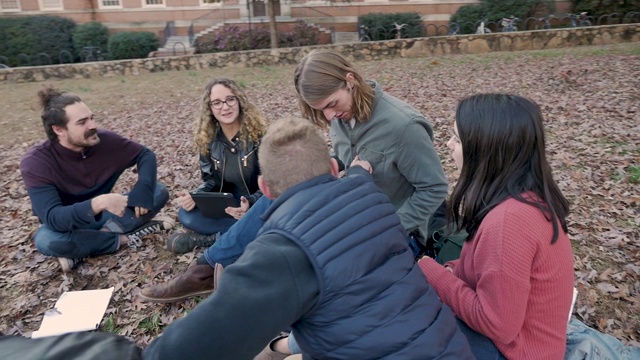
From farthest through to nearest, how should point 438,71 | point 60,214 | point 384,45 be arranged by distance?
point 384,45 → point 438,71 → point 60,214

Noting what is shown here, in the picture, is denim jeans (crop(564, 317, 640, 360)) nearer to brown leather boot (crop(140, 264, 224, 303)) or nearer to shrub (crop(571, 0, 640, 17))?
brown leather boot (crop(140, 264, 224, 303))

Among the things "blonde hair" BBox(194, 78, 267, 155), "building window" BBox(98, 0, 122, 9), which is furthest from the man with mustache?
"building window" BBox(98, 0, 122, 9)

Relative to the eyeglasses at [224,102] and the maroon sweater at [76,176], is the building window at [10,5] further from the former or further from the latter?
the eyeglasses at [224,102]

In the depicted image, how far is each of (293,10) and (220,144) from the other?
21001mm

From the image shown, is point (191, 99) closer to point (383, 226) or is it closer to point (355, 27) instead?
point (383, 226)

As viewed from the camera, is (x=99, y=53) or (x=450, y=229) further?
(x=99, y=53)

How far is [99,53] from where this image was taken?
19156 millimetres

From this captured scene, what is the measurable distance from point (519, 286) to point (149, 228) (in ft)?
11.9

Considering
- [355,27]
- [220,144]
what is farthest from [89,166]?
[355,27]

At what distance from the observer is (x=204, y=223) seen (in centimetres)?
414

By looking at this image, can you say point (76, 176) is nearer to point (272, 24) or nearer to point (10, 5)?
point (272, 24)

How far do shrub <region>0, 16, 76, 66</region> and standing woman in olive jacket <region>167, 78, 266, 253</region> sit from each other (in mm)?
17897

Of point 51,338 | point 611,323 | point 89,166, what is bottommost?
point 611,323

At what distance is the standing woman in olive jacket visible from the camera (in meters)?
3.92
